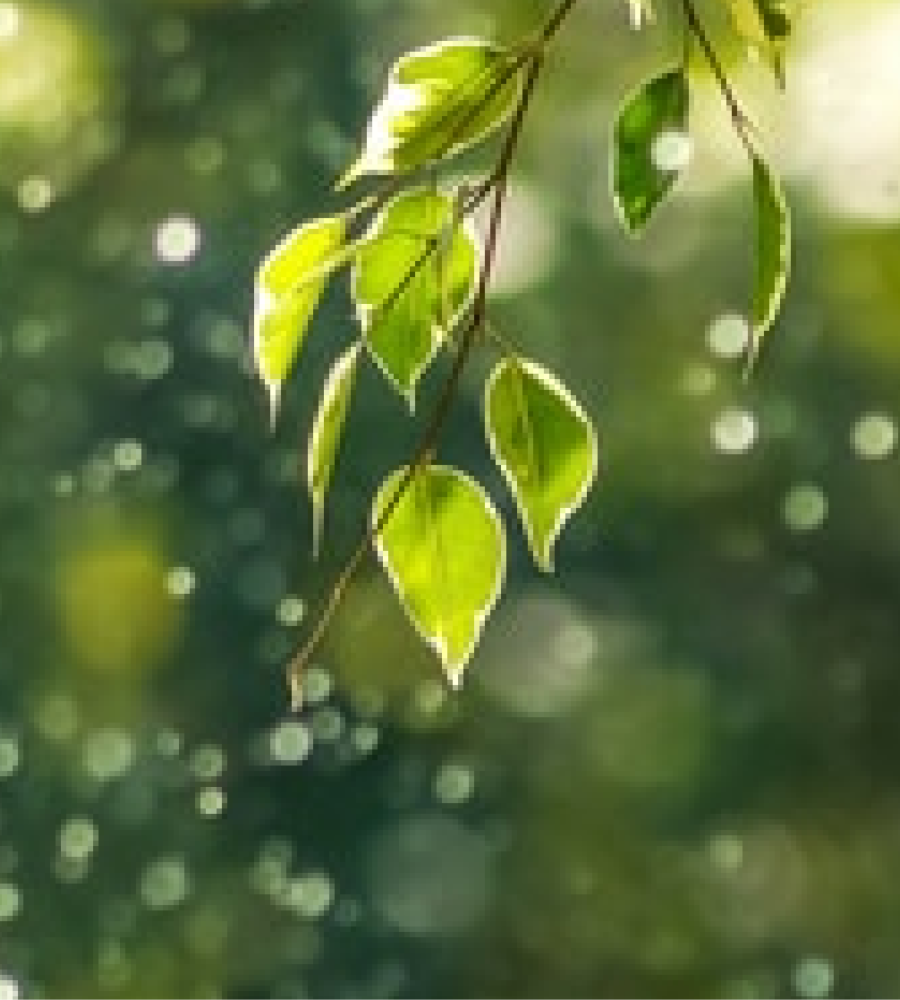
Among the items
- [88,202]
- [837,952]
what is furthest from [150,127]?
[837,952]

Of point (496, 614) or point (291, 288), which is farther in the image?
point (496, 614)

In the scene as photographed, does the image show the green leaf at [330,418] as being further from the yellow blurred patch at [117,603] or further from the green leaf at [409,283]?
the yellow blurred patch at [117,603]

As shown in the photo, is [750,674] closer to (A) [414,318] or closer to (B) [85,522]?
(B) [85,522]

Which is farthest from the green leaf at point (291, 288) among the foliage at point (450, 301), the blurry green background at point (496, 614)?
the blurry green background at point (496, 614)

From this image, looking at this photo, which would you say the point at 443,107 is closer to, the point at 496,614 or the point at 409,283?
the point at 409,283

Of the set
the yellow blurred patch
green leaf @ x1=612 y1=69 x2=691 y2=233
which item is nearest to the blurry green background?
the yellow blurred patch

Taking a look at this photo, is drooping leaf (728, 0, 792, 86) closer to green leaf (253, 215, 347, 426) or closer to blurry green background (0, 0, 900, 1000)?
green leaf (253, 215, 347, 426)

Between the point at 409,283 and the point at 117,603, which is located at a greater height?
the point at 409,283

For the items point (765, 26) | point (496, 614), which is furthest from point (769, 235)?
point (496, 614)
